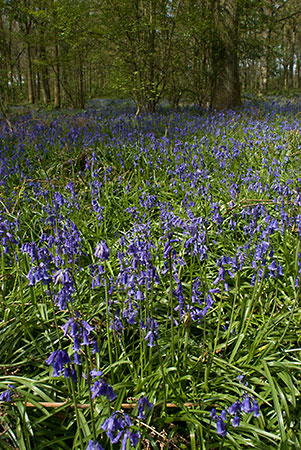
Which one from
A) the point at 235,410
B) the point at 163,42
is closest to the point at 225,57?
the point at 163,42

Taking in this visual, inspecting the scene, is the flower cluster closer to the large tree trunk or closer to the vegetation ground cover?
the vegetation ground cover

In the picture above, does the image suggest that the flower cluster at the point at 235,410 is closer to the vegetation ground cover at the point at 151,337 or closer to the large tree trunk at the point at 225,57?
the vegetation ground cover at the point at 151,337

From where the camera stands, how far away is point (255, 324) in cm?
261

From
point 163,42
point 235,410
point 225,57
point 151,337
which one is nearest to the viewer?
point 235,410

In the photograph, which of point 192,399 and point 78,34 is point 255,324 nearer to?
point 192,399

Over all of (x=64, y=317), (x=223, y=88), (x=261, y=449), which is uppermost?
(x=223, y=88)

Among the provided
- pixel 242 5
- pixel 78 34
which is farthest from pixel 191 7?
pixel 78 34

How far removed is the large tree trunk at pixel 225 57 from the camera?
10.4 m

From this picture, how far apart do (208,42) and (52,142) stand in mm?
6973

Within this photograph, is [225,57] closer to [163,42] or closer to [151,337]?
[163,42]

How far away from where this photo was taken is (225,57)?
1082cm

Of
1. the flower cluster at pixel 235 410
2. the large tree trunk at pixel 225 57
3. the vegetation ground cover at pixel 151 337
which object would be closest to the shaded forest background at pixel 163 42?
the large tree trunk at pixel 225 57

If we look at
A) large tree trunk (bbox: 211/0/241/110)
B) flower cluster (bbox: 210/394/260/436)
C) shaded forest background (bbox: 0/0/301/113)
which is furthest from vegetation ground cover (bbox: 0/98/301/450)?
large tree trunk (bbox: 211/0/241/110)

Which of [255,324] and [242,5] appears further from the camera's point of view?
[242,5]
